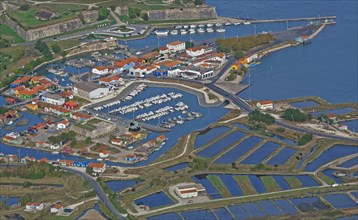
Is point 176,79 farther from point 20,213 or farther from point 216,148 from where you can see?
point 20,213

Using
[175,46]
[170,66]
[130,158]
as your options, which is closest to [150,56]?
[175,46]

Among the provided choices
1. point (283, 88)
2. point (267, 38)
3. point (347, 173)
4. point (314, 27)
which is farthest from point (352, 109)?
point (314, 27)

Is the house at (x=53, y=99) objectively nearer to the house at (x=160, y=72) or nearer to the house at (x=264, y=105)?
the house at (x=160, y=72)

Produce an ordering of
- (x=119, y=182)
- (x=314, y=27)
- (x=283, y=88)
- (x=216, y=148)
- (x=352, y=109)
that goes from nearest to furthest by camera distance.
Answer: (x=119, y=182) → (x=216, y=148) → (x=352, y=109) → (x=283, y=88) → (x=314, y=27)

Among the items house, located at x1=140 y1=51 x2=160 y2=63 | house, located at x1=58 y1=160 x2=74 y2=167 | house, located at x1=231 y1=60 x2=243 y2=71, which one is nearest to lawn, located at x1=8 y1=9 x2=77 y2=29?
house, located at x1=140 y1=51 x2=160 y2=63

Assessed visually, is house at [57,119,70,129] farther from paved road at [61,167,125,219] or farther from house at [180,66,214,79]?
house at [180,66,214,79]
